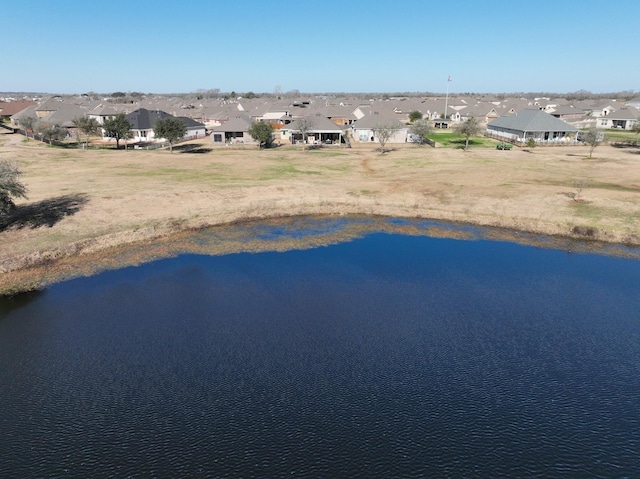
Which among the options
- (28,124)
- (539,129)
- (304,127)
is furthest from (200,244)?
(28,124)

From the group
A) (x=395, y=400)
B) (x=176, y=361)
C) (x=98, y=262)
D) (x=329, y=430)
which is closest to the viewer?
(x=329, y=430)

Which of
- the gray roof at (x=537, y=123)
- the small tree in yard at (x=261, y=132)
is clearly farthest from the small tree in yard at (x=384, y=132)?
the gray roof at (x=537, y=123)

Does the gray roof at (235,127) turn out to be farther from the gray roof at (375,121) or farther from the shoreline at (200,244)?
the shoreline at (200,244)

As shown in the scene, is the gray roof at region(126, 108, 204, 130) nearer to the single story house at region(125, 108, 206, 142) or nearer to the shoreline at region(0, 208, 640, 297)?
the single story house at region(125, 108, 206, 142)

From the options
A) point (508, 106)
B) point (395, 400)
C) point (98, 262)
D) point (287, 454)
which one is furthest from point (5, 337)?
point (508, 106)

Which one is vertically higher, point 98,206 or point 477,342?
point 98,206

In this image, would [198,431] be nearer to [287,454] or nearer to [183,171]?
[287,454]
